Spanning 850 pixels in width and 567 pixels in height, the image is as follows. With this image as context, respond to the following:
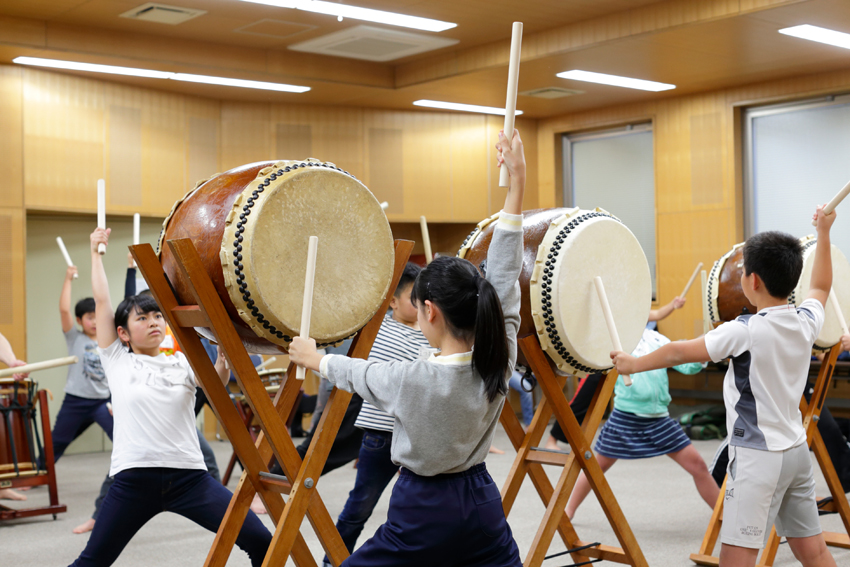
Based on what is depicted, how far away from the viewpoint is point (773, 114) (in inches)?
283

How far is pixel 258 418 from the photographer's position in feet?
6.76

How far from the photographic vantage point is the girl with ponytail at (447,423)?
1784 mm

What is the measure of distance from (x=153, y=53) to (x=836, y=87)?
16.4 feet

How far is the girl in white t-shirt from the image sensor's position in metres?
2.40

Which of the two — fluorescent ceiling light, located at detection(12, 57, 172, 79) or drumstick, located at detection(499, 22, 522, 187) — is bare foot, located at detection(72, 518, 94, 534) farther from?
fluorescent ceiling light, located at detection(12, 57, 172, 79)

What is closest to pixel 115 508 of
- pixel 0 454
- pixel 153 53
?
→ pixel 0 454

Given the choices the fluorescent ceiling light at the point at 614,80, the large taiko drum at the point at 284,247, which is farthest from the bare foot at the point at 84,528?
the fluorescent ceiling light at the point at 614,80

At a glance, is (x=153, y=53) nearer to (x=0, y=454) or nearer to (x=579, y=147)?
(x=0, y=454)

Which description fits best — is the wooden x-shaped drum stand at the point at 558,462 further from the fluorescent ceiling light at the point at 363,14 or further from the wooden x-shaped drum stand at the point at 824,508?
the fluorescent ceiling light at the point at 363,14

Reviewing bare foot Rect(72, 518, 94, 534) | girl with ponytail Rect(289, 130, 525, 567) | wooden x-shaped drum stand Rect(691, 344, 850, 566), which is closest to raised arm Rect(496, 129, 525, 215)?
girl with ponytail Rect(289, 130, 525, 567)

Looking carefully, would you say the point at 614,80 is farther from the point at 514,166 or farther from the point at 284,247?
the point at 284,247

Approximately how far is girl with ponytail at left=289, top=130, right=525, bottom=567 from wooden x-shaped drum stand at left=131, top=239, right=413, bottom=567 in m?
0.28

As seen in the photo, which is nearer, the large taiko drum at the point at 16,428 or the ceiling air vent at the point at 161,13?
the large taiko drum at the point at 16,428

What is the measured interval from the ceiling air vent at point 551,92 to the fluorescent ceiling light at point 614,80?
1.11 ft
